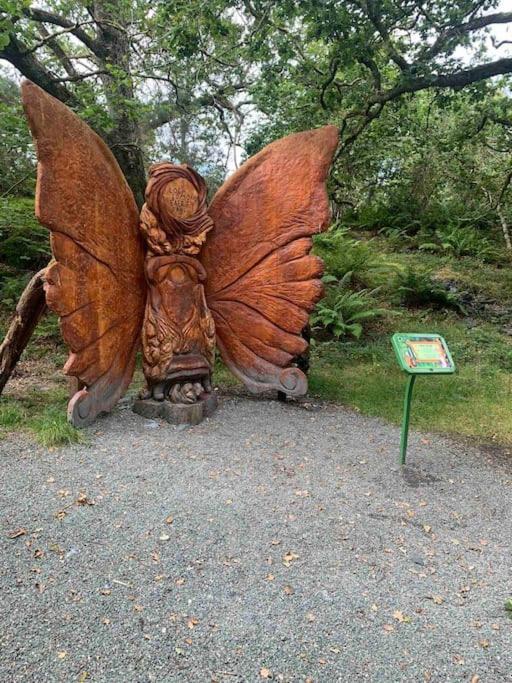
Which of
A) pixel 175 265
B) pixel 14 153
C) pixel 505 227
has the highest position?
pixel 14 153

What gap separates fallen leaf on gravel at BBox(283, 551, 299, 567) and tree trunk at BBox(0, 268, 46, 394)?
2980 mm

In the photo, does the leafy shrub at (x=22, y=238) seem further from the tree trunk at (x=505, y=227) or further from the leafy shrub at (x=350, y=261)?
the tree trunk at (x=505, y=227)

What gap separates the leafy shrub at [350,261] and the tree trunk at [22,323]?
558 centimetres

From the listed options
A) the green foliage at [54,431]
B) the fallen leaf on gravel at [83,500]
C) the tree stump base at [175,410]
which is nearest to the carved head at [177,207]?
the tree stump base at [175,410]

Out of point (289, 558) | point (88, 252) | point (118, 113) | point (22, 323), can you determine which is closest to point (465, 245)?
point (118, 113)

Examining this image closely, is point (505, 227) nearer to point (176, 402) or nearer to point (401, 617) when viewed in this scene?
point (176, 402)

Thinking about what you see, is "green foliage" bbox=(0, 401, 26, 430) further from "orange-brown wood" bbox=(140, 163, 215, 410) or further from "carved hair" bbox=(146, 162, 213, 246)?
"carved hair" bbox=(146, 162, 213, 246)

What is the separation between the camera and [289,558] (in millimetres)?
2756

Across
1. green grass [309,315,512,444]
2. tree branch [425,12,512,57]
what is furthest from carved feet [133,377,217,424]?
tree branch [425,12,512,57]

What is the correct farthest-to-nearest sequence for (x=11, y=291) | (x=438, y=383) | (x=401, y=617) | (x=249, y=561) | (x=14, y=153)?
(x=14, y=153) → (x=11, y=291) → (x=438, y=383) → (x=249, y=561) → (x=401, y=617)

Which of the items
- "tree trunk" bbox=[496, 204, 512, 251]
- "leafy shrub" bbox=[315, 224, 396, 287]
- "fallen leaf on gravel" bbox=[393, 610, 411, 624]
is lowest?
"fallen leaf on gravel" bbox=[393, 610, 411, 624]

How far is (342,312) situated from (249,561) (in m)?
5.73

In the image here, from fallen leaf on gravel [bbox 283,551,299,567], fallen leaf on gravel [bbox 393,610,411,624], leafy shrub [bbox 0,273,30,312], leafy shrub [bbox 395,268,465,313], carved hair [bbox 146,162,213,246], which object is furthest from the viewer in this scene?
leafy shrub [bbox 395,268,465,313]

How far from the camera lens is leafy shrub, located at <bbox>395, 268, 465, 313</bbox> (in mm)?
8977
